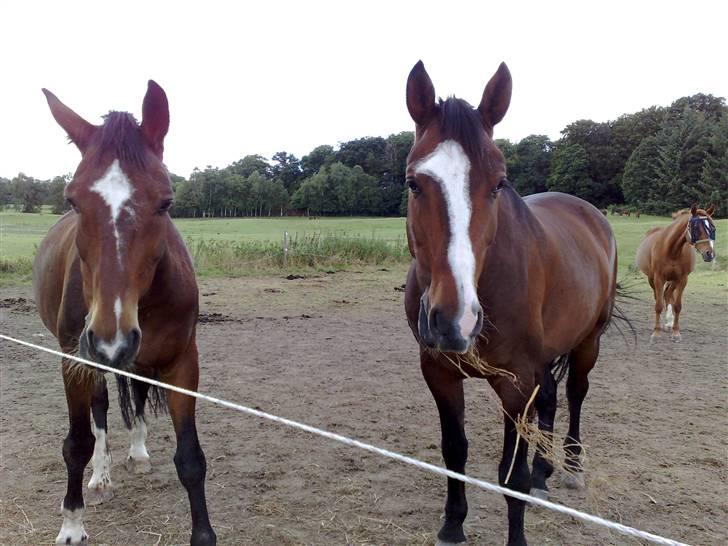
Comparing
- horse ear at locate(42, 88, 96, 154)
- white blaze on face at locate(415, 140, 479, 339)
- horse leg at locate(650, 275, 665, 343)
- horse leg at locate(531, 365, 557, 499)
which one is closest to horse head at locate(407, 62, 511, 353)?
white blaze on face at locate(415, 140, 479, 339)

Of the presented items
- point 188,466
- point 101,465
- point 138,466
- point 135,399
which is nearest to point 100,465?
point 101,465

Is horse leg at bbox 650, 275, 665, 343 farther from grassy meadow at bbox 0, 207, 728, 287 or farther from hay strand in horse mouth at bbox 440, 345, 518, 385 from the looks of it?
hay strand in horse mouth at bbox 440, 345, 518, 385

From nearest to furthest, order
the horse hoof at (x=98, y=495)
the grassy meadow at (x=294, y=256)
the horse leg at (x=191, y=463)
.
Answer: the horse leg at (x=191, y=463)
the horse hoof at (x=98, y=495)
the grassy meadow at (x=294, y=256)

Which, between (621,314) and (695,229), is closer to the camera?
(621,314)

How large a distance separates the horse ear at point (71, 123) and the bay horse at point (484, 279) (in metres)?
1.52

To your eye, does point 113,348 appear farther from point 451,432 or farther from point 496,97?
point 496,97

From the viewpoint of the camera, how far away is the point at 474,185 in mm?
2004

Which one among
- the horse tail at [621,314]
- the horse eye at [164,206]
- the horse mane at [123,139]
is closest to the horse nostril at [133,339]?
the horse eye at [164,206]

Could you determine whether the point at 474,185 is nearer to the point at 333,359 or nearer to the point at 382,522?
the point at 382,522

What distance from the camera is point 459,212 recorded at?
1.93 metres

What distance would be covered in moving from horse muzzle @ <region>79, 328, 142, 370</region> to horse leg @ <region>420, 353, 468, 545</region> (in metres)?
1.46

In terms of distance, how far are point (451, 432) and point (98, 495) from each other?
234cm

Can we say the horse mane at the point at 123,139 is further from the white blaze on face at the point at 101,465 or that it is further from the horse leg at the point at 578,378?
the horse leg at the point at 578,378

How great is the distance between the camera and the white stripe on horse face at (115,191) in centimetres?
201
